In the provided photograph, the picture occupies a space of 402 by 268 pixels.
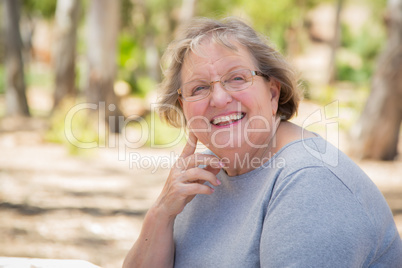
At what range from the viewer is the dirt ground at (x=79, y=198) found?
12.9 feet

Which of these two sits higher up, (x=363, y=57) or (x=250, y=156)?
(x=250, y=156)

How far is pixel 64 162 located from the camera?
714 centimetres

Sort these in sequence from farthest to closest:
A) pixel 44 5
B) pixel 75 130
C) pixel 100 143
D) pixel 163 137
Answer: pixel 44 5, pixel 163 137, pixel 100 143, pixel 75 130

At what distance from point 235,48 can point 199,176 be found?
535mm

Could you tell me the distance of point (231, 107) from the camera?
1.82 meters

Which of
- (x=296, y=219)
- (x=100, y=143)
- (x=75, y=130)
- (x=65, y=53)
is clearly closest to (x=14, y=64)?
(x=65, y=53)

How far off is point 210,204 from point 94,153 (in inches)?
238

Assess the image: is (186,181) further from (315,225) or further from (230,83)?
(315,225)

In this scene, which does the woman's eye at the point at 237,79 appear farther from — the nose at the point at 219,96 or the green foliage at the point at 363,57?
the green foliage at the point at 363,57

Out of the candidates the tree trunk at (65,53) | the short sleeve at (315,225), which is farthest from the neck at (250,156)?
the tree trunk at (65,53)

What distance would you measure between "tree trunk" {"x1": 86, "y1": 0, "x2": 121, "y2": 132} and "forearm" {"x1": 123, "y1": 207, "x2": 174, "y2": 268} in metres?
7.47

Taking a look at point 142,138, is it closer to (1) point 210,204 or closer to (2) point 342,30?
(1) point 210,204

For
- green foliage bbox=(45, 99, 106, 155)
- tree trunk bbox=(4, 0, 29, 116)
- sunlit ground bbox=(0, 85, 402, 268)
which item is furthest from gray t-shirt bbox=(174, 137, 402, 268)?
tree trunk bbox=(4, 0, 29, 116)

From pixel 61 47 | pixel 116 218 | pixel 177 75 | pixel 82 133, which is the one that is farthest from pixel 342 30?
pixel 177 75
